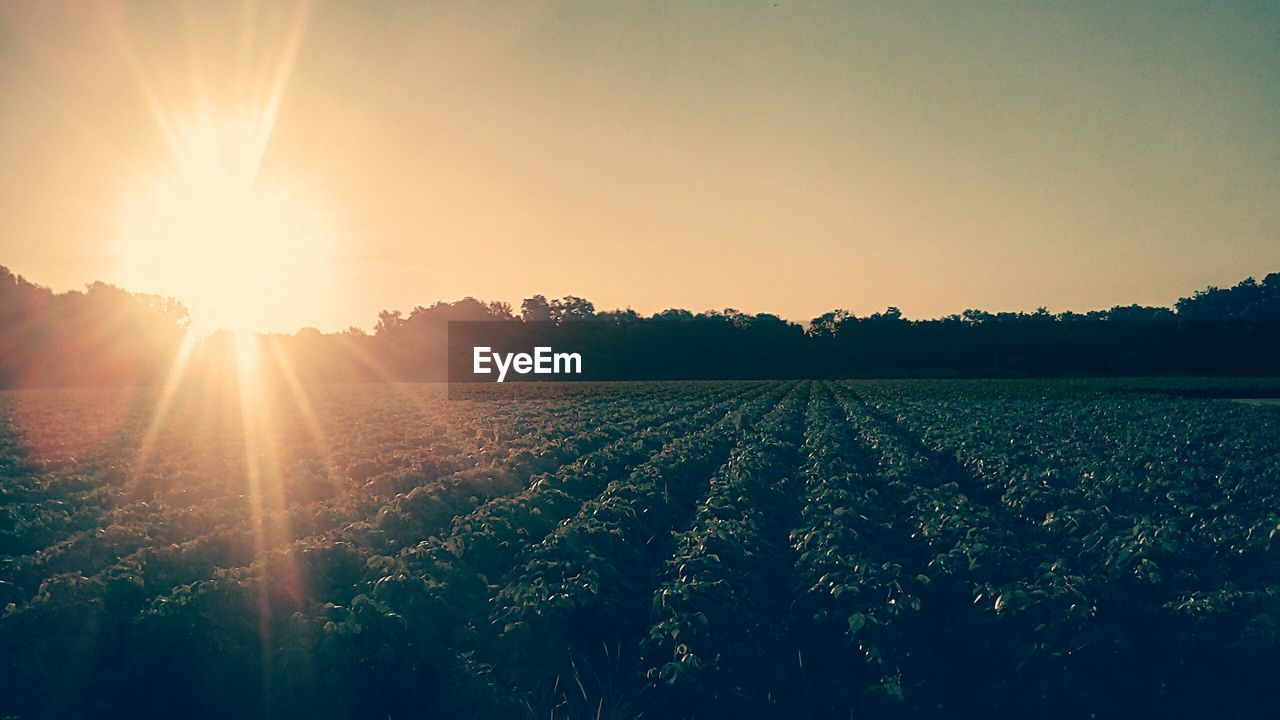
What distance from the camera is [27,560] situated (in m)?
9.10

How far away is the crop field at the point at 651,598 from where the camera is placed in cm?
691

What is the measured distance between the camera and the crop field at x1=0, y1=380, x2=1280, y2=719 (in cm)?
691

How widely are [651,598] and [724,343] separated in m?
113

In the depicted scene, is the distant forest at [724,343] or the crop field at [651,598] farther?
the distant forest at [724,343]

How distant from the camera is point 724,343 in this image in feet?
398

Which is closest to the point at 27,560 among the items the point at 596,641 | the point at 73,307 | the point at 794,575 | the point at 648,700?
the point at 596,641

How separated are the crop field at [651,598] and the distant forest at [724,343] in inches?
3452

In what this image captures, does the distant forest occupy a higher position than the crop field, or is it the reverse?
the distant forest

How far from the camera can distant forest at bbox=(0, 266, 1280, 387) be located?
87.4m

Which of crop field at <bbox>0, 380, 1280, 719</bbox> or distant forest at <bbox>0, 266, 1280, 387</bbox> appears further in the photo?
distant forest at <bbox>0, 266, 1280, 387</bbox>

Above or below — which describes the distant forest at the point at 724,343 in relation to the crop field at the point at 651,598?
above

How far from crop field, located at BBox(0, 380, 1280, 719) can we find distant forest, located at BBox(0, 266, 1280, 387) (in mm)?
87668

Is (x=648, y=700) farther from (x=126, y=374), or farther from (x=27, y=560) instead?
(x=126, y=374)

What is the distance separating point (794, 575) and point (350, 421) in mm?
28327
